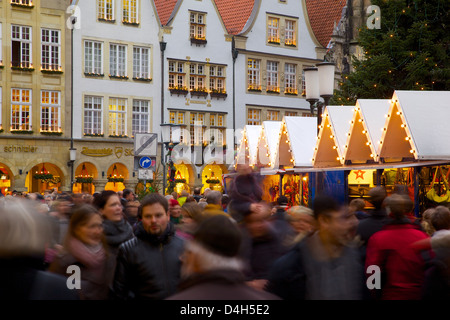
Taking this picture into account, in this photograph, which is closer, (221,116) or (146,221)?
(146,221)

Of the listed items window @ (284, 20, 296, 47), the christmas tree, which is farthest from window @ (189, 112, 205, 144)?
the christmas tree

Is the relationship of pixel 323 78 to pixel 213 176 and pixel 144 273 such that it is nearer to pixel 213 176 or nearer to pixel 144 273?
pixel 144 273

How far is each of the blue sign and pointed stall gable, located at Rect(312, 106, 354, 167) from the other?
4329 mm

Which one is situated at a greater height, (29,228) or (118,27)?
(118,27)

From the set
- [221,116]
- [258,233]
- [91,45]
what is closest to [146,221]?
[258,233]

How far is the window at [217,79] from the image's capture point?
1452 inches

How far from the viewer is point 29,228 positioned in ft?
11.9

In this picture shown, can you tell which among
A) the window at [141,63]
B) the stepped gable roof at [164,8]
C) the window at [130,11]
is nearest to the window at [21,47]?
the window at [130,11]

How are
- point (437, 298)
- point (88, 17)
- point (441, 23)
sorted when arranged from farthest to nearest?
point (88, 17), point (441, 23), point (437, 298)

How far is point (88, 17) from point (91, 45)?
136 centimetres

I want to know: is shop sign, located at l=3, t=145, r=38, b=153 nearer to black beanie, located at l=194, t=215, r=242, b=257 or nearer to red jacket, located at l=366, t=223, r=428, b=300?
red jacket, located at l=366, t=223, r=428, b=300

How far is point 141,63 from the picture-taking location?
115ft

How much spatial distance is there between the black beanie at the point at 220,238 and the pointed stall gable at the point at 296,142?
15555mm

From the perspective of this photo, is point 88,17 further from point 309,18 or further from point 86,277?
point 86,277
